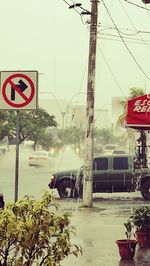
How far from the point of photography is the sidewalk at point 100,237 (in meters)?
10.3

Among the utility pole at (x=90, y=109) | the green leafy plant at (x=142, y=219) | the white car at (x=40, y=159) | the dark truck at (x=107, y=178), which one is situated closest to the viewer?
the green leafy plant at (x=142, y=219)

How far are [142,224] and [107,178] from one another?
515 inches

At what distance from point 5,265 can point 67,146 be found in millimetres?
184723

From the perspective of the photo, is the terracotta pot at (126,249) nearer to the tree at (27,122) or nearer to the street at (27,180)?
the street at (27,180)

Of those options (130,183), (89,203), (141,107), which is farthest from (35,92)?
(130,183)

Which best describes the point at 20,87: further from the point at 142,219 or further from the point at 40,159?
the point at 40,159

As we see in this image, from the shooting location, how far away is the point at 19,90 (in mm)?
10375

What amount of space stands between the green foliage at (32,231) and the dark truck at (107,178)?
1764cm

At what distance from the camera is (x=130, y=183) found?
24469 mm

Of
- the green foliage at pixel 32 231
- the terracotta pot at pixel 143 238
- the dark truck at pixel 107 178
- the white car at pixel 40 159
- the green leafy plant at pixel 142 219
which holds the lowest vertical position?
the white car at pixel 40 159

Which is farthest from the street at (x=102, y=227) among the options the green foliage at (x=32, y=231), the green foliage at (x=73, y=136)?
the green foliage at (x=73, y=136)

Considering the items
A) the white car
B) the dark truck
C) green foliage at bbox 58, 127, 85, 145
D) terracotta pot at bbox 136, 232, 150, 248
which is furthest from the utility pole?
green foliage at bbox 58, 127, 85, 145

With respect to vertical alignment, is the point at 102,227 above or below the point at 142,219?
below

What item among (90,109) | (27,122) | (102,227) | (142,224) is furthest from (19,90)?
(27,122)
